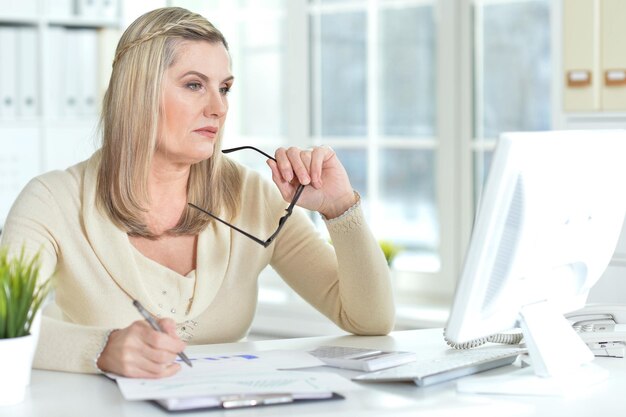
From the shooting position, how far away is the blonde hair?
226 centimetres

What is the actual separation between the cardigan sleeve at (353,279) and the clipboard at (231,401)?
2.05 ft

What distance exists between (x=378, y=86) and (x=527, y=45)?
615 millimetres

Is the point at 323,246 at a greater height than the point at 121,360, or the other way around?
the point at 323,246

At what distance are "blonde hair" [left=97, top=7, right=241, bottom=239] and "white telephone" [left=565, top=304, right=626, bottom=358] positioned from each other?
83 cm

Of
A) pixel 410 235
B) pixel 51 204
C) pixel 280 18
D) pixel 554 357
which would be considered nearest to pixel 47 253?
pixel 51 204

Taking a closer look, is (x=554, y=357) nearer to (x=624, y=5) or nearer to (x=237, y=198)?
(x=237, y=198)

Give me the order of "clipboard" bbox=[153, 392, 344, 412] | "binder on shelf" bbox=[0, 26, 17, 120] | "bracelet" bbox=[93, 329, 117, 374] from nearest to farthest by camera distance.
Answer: "clipboard" bbox=[153, 392, 344, 412]
"bracelet" bbox=[93, 329, 117, 374]
"binder on shelf" bbox=[0, 26, 17, 120]

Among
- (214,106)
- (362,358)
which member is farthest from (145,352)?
(214,106)

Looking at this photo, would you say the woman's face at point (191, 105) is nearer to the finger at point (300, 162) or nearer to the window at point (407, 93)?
the finger at point (300, 162)

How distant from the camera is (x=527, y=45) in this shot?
3650 millimetres

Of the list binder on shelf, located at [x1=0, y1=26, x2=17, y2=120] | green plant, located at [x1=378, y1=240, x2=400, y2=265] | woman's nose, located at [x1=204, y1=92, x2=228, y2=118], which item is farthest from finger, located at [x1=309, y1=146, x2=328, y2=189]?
binder on shelf, located at [x1=0, y1=26, x2=17, y2=120]

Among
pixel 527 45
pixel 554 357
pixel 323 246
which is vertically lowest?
pixel 554 357

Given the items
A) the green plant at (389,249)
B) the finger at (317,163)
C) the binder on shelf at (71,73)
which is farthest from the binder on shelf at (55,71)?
the finger at (317,163)

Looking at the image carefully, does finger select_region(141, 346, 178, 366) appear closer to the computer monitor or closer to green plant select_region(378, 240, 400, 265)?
the computer monitor
